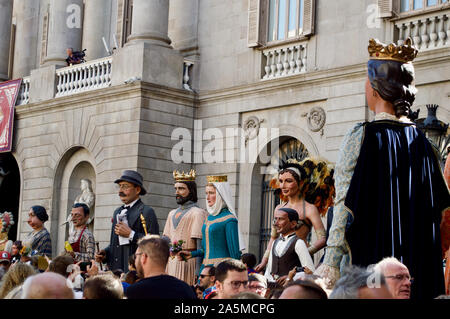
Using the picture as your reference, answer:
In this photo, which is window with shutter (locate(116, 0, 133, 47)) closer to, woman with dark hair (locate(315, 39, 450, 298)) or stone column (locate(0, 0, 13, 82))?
stone column (locate(0, 0, 13, 82))

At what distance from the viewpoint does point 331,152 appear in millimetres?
18016

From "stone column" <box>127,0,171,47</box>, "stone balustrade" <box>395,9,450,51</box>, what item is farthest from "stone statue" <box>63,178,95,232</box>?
"stone balustrade" <box>395,9,450,51</box>

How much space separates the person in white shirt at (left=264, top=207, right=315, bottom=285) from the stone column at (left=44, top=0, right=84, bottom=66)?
15.6 metres

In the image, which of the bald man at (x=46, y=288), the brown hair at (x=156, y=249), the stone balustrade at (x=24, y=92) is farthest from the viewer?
the stone balustrade at (x=24, y=92)

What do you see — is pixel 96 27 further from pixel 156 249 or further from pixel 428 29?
pixel 156 249

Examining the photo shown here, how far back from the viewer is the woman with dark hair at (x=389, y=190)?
20.2 feet

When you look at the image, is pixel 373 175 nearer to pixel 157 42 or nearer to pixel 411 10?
pixel 411 10

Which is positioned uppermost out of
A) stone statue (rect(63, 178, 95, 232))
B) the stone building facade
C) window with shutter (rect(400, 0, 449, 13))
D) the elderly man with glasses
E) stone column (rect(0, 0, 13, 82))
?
stone column (rect(0, 0, 13, 82))

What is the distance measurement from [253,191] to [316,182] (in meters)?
9.77

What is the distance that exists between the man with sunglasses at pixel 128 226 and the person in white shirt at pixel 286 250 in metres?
2.22

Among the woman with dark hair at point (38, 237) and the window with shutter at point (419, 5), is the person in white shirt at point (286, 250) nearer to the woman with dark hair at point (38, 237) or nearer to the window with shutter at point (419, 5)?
the woman with dark hair at point (38, 237)

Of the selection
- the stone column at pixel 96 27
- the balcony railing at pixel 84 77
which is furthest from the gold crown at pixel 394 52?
the stone column at pixel 96 27

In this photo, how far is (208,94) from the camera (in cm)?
2094

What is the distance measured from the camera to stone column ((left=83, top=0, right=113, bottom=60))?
84.5 ft
